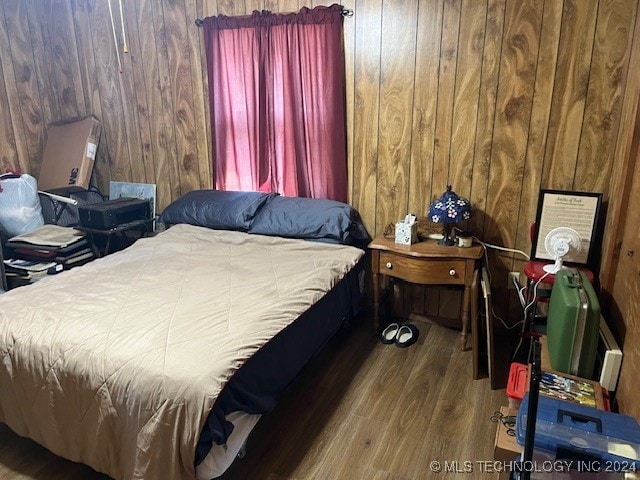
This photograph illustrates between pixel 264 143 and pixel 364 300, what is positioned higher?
pixel 264 143

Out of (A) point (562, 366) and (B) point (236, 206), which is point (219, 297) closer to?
(B) point (236, 206)

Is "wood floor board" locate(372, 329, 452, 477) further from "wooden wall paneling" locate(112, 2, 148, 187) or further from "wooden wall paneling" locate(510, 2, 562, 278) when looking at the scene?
"wooden wall paneling" locate(112, 2, 148, 187)

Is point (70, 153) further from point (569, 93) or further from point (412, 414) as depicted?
point (569, 93)

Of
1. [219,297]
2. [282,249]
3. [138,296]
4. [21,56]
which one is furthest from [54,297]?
[21,56]

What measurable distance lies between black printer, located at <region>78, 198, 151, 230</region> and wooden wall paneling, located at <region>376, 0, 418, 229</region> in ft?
5.80

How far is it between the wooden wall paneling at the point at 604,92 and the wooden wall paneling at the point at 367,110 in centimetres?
113

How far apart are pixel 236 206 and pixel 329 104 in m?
0.89

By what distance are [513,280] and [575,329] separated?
1.06m

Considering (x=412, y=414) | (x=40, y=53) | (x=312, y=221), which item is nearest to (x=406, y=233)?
(x=312, y=221)

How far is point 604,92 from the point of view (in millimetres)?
2297

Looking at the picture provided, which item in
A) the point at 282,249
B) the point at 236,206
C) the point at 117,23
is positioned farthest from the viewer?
the point at 117,23

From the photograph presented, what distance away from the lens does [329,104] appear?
2861mm

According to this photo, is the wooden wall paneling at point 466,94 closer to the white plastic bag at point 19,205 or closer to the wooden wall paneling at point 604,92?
the wooden wall paneling at point 604,92

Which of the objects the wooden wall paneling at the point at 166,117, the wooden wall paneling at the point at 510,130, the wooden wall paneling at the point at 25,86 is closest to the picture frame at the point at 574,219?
the wooden wall paneling at the point at 510,130
